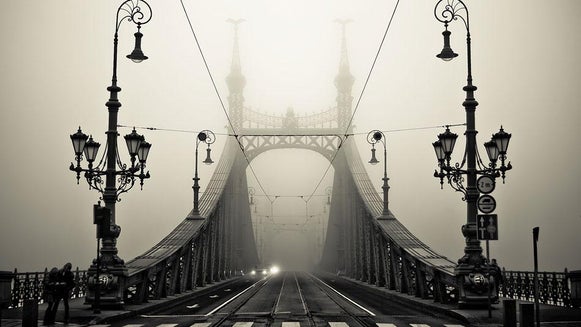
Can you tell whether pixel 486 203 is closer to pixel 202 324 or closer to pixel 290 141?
pixel 202 324

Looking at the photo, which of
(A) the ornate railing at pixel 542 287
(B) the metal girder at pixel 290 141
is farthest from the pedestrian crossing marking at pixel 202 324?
(B) the metal girder at pixel 290 141

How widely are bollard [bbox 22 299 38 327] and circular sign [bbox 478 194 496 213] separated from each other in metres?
9.00

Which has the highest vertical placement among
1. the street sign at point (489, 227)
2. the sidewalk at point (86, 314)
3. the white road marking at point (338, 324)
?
the street sign at point (489, 227)

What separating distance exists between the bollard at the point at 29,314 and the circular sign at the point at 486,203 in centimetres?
900

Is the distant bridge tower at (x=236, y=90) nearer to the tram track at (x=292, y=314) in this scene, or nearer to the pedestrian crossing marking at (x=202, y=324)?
the tram track at (x=292, y=314)

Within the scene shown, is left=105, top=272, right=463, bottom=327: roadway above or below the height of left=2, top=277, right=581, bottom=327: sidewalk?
below

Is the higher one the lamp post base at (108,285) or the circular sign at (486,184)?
the circular sign at (486,184)

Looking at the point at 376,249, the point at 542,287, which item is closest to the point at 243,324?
the point at 542,287

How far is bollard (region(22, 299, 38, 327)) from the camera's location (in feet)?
45.9

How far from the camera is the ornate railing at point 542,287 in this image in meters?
20.5

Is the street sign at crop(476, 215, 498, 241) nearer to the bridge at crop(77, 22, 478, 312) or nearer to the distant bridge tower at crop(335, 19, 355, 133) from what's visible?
the bridge at crop(77, 22, 478, 312)

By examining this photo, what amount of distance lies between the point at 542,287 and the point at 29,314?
46.8 feet

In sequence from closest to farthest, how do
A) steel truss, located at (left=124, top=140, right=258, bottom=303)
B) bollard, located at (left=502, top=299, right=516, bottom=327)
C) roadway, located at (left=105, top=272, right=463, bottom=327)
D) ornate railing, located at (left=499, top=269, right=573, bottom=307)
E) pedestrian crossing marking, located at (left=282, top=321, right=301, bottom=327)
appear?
1. bollard, located at (left=502, top=299, right=516, bottom=327)
2. pedestrian crossing marking, located at (left=282, top=321, right=301, bottom=327)
3. roadway, located at (left=105, top=272, right=463, bottom=327)
4. ornate railing, located at (left=499, top=269, right=573, bottom=307)
5. steel truss, located at (left=124, top=140, right=258, bottom=303)

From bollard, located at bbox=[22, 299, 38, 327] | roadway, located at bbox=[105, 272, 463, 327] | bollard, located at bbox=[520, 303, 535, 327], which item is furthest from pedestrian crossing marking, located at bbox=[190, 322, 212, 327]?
bollard, located at bbox=[520, 303, 535, 327]
